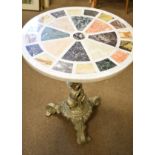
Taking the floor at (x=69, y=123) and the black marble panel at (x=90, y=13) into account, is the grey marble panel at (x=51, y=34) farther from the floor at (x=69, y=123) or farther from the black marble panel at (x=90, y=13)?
the floor at (x=69, y=123)

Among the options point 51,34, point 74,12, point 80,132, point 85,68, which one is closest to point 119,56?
point 85,68

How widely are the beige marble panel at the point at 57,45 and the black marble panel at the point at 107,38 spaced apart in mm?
148

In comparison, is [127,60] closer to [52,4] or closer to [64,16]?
[64,16]

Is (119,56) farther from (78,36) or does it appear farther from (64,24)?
(64,24)

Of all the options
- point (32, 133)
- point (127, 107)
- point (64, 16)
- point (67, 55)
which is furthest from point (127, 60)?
point (32, 133)

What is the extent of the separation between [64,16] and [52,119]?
76cm

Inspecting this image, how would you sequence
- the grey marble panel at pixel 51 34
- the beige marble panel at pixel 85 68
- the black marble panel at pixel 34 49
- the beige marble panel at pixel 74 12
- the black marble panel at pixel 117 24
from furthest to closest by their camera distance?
the beige marble panel at pixel 74 12 < the black marble panel at pixel 117 24 < the grey marble panel at pixel 51 34 < the black marble panel at pixel 34 49 < the beige marble panel at pixel 85 68

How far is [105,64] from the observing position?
1.36 metres

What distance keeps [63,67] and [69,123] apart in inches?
28.0

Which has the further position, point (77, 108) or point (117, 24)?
point (77, 108)

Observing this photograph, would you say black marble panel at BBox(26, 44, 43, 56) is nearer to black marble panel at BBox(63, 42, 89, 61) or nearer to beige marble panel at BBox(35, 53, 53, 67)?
beige marble panel at BBox(35, 53, 53, 67)

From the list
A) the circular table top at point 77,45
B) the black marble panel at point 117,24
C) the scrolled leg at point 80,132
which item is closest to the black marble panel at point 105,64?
the circular table top at point 77,45

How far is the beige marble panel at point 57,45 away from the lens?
1.43 m

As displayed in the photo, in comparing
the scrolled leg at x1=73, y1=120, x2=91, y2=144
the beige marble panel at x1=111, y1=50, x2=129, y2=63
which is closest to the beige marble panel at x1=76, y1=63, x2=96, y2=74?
the beige marble panel at x1=111, y1=50, x2=129, y2=63
